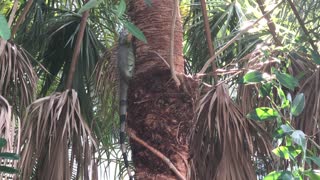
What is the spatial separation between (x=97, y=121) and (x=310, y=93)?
1535mm

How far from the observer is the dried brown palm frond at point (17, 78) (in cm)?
284

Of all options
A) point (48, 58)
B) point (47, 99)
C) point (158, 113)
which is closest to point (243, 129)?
point (158, 113)

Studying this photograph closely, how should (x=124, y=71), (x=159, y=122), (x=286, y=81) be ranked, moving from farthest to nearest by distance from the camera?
(x=124, y=71) → (x=159, y=122) → (x=286, y=81)

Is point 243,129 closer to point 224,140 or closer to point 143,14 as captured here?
point 224,140

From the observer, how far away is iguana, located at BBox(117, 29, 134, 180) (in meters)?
2.53

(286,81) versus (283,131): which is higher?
(286,81)

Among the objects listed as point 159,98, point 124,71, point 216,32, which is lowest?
point 159,98

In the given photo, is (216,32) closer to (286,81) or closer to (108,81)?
(108,81)

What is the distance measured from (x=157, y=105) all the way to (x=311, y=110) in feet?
2.99

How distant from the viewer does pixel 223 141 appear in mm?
2711

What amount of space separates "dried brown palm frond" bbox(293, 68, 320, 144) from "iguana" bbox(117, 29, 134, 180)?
0.89m

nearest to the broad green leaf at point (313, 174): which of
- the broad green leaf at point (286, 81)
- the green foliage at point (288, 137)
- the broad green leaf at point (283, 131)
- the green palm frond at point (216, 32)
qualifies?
the green foliage at point (288, 137)

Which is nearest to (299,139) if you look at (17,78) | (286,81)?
(286,81)

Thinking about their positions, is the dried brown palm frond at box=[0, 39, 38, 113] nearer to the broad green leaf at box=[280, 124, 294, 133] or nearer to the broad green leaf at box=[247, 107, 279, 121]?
the broad green leaf at box=[247, 107, 279, 121]
